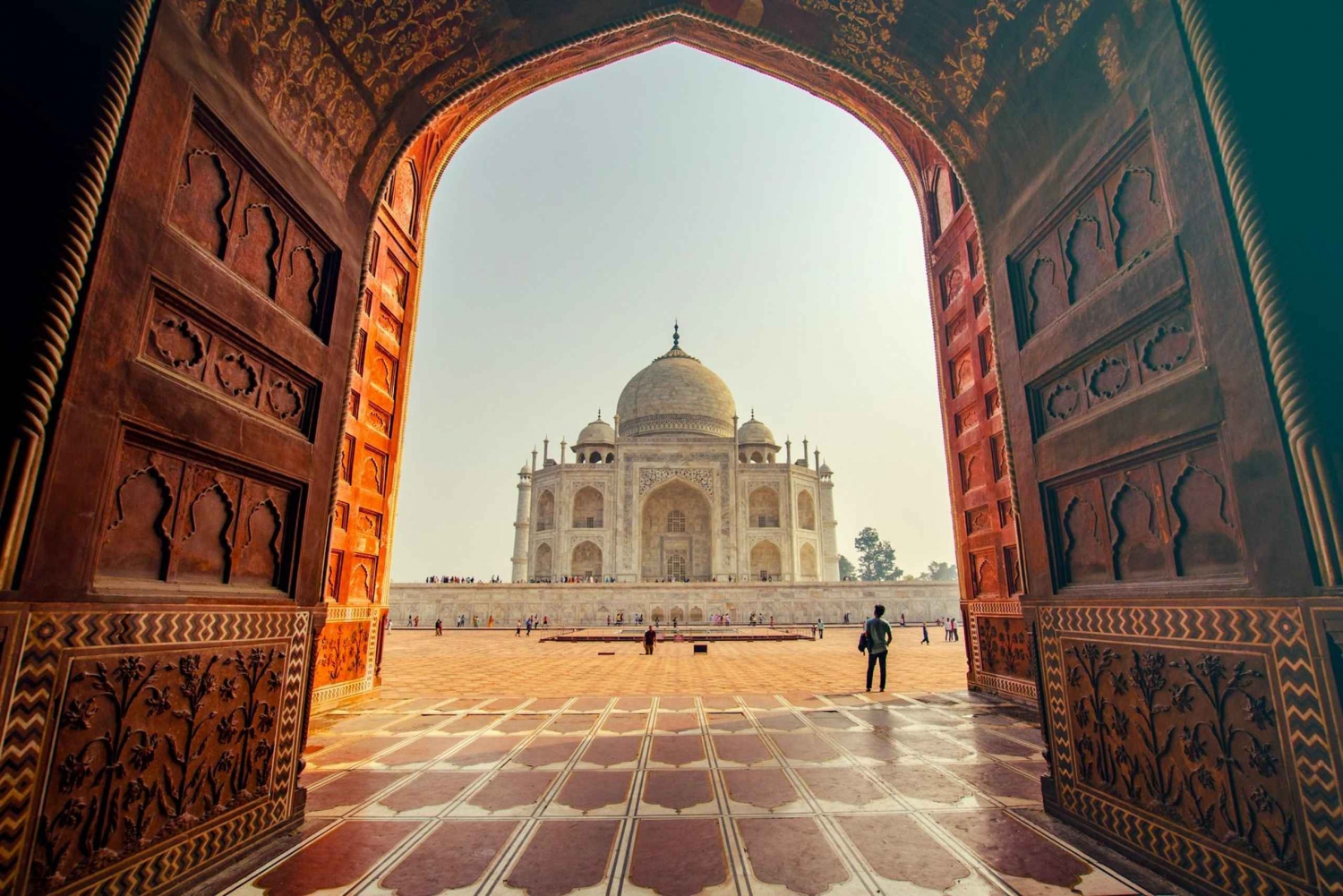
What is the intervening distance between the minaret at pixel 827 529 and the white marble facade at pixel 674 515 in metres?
0.07

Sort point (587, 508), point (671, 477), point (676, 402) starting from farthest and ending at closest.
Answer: point (676, 402)
point (587, 508)
point (671, 477)

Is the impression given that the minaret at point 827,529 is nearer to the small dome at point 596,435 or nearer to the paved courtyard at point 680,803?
the small dome at point 596,435

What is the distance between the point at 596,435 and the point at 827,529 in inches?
645

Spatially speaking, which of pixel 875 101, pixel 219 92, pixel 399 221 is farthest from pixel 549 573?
pixel 219 92

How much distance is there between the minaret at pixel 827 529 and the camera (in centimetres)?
3921

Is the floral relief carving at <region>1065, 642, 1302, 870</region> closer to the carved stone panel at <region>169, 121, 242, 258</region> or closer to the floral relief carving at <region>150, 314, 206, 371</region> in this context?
the floral relief carving at <region>150, 314, 206, 371</region>

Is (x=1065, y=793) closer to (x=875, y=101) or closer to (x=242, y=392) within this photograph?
(x=242, y=392)

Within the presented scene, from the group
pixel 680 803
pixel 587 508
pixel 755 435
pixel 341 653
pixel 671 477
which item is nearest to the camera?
pixel 680 803

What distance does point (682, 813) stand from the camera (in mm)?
3400

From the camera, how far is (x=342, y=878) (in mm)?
2633

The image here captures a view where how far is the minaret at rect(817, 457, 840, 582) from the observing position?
39209 millimetres

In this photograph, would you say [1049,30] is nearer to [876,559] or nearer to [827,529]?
[827,529]

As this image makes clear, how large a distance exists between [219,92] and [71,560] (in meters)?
2.16

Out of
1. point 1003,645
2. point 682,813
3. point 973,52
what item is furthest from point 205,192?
point 1003,645
